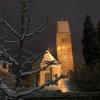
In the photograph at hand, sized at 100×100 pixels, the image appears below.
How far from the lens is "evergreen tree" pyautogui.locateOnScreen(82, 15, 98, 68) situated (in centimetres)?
5516

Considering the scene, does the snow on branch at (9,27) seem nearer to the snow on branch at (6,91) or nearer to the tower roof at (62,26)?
the snow on branch at (6,91)

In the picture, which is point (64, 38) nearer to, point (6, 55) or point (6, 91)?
point (6, 55)

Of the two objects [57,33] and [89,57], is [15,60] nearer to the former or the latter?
[89,57]

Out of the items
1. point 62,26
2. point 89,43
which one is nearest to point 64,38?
point 62,26

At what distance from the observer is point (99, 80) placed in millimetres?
48312

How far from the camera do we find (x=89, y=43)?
56938mm

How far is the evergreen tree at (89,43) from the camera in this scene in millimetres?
55156

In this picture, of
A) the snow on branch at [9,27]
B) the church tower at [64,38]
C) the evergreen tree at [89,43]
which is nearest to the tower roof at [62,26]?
the church tower at [64,38]

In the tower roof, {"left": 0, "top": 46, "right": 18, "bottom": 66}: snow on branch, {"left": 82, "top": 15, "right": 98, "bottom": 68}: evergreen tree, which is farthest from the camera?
the tower roof

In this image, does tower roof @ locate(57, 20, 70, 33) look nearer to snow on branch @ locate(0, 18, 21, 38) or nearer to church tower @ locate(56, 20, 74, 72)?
church tower @ locate(56, 20, 74, 72)

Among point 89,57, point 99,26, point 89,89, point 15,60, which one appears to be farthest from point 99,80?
point 15,60

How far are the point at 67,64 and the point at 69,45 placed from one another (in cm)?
1186

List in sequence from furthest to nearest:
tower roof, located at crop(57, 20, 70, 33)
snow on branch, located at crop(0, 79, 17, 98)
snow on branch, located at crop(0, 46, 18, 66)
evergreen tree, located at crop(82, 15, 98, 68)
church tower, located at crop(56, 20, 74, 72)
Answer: tower roof, located at crop(57, 20, 70, 33) → church tower, located at crop(56, 20, 74, 72) → evergreen tree, located at crop(82, 15, 98, 68) → snow on branch, located at crop(0, 46, 18, 66) → snow on branch, located at crop(0, 79, 17, 98)

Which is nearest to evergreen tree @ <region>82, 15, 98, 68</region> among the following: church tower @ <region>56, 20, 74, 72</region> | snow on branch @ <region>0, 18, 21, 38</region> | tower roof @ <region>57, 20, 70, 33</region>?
snow on branch @ <region>0, 18, 21, 38</region>
